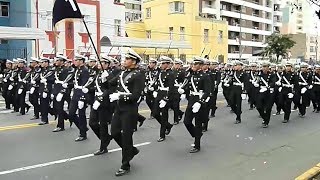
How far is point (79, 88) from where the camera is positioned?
9898mm

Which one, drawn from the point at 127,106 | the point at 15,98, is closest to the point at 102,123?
Answer: the point at 127,106

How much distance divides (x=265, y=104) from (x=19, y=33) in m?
15.1

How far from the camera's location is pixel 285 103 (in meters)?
13.5

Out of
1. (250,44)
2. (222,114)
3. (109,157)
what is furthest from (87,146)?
(250,44)

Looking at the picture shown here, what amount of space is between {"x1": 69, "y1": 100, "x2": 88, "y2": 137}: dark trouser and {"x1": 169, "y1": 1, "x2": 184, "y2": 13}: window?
1765 inches

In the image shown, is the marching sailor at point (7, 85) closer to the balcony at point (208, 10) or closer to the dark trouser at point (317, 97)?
the dark trouser at point (317, 97)

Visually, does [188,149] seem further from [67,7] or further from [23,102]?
[23,102]

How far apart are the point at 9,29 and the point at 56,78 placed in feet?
→ 42.5

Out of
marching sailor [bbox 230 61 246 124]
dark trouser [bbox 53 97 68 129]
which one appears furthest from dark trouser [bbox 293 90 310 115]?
dark trouser [bbox 53 97 68 129]

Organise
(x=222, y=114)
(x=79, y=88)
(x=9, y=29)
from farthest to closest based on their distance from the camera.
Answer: (x=9, y=29), (x=222, y=114), (x=79, y=88)

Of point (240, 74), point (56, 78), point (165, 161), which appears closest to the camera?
point (165, 161)

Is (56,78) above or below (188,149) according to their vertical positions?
above

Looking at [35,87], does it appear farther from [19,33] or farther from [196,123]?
[19,33]

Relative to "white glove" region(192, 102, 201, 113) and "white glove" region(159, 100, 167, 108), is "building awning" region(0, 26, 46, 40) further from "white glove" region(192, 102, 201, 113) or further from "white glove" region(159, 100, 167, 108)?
"white glove" region(192, 102, 201, 113)
